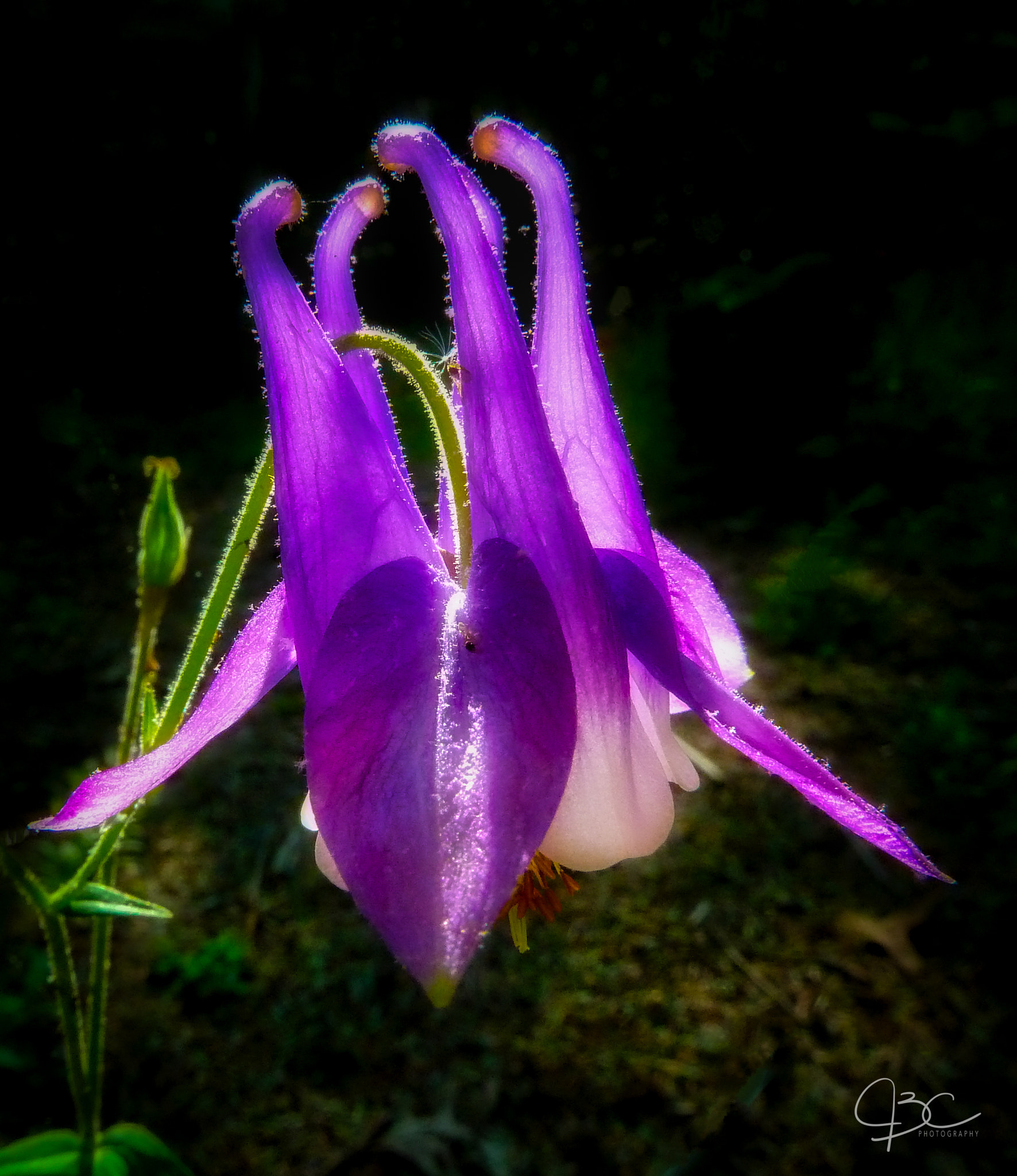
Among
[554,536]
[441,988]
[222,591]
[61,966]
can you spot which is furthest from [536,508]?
[61,966]

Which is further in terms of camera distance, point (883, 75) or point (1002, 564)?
point (1002, 564)

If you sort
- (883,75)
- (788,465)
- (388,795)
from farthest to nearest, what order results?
1. (788,465)
2. (883,75)
3. (388,795)

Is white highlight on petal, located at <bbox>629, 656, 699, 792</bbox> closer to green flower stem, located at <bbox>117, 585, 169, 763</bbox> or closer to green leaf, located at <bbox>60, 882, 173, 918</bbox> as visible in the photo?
green leaf, located at <bbox>60, 882, 173, 918</bbox>

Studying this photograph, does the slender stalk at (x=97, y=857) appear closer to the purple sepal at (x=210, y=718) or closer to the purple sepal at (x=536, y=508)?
the purple sepal at (x=210, y=718)

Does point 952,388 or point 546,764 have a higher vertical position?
point 546,764

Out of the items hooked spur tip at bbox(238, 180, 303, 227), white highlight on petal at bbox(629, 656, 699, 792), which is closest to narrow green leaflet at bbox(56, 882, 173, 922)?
white highlight on petal at bbox(629, 656, 699, 792)

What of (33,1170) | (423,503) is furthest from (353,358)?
(423,503)

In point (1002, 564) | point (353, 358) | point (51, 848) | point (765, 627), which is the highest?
point (353, 358)

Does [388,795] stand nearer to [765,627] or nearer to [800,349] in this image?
[765,627]
